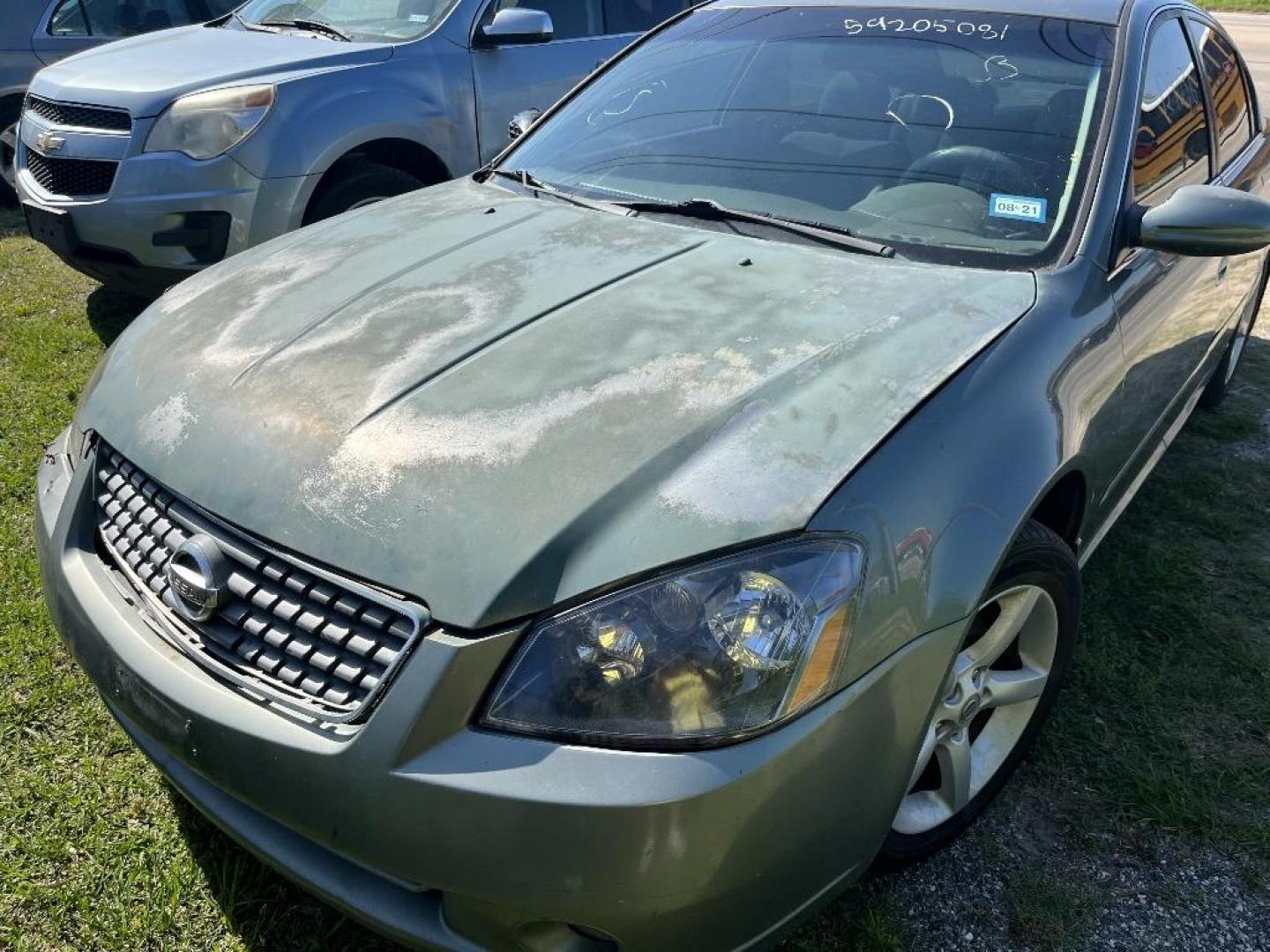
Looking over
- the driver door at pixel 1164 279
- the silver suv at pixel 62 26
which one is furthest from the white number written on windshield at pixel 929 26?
the silver suv at pixel 62 26

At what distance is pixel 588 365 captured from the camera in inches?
71.3

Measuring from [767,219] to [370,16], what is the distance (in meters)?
3.12

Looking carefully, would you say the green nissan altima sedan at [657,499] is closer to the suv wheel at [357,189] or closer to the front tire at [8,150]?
the suv wheel at [357,189]

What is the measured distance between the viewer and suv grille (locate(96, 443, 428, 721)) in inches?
57.9

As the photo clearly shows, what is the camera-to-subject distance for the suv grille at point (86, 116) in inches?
162

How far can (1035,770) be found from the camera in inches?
91.4

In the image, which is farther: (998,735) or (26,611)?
(26,611)

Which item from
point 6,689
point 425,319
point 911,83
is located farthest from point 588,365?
point 6,689

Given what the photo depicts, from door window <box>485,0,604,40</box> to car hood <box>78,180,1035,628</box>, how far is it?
2.97 meters

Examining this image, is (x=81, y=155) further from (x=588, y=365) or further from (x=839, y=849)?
(x=839, y=849)

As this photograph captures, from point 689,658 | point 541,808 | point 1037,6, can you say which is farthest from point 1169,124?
point 541,808

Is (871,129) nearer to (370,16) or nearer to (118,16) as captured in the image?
(370,16)

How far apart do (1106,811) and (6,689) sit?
2.53 meters

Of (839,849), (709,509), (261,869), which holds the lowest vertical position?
(261,869)
